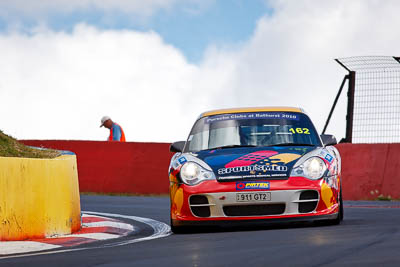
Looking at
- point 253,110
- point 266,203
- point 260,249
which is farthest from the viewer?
point 253,110

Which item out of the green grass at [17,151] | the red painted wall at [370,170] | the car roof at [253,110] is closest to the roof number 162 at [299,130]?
the car roof at [253,110]

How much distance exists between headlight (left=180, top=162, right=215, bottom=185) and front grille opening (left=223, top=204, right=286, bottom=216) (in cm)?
37

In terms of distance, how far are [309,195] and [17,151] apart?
12.7 ft

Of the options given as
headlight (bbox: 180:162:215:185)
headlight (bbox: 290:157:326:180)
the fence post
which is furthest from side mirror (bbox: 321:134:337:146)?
the fence post

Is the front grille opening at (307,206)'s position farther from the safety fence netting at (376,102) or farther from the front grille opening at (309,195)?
the safety fence netting at (376,102)

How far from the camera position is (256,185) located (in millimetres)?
9234

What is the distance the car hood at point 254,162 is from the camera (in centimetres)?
930

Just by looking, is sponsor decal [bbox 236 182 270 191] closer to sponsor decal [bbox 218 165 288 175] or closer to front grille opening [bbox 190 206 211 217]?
sponsor decal [bbox 218 165 288 175]

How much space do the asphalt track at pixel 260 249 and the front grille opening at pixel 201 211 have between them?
0.20 m

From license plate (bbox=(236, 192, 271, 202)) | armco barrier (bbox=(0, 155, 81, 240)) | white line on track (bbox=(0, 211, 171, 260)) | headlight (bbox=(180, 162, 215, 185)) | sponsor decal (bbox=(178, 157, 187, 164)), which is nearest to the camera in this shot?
white line on track (bbox=(0, 211, 171, 260))

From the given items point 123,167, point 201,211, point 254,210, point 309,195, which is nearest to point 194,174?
point 201,211

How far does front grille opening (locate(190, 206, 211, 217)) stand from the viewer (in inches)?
370

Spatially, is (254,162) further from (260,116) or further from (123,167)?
(123,167)

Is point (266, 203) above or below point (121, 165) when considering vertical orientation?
below
